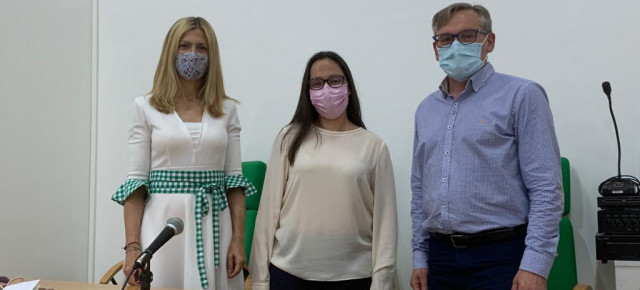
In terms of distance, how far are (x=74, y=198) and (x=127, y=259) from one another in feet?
7.31

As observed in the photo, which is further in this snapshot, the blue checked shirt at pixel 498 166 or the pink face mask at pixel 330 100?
→ the pink face mask at pixel 330 100

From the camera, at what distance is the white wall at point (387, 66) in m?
3.09

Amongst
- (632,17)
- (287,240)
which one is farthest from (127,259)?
(632,17)

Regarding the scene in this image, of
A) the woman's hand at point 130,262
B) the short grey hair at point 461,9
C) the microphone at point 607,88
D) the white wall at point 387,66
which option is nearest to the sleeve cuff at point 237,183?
the woman's hand at point 130,262

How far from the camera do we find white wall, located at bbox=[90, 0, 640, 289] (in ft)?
10.1

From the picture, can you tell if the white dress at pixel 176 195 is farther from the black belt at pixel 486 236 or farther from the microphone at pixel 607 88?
the microphone at pixel 607 88

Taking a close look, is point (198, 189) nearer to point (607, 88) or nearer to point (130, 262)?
point (130, 262)

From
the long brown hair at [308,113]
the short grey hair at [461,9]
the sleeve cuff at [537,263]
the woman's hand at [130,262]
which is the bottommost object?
the woman's hand at [130,262]

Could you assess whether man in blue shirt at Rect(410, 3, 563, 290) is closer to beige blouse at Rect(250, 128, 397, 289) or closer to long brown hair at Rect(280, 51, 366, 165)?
beige blouse at Rect(250, 128, 397, 289)

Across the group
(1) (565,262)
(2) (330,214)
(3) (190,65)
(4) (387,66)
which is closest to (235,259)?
(2) (330,214)

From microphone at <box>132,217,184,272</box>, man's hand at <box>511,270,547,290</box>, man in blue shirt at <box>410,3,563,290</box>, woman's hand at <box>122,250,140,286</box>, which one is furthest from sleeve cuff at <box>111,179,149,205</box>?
man's hand at <box>511,270,547,290</box>

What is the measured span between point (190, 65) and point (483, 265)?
4.13 feet

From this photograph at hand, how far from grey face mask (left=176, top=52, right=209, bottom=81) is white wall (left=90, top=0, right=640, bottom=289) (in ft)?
4.52

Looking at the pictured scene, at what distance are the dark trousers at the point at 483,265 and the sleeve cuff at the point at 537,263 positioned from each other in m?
0.08
